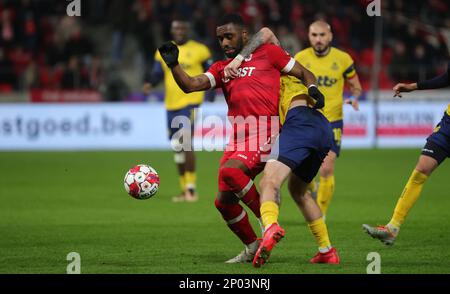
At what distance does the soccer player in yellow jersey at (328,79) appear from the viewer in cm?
1177

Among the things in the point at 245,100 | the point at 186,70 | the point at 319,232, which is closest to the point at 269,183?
the point at 319,232

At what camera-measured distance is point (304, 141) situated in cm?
838

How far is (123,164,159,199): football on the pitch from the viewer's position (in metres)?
9.99

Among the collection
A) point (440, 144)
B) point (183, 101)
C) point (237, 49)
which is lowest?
point (440, 144)

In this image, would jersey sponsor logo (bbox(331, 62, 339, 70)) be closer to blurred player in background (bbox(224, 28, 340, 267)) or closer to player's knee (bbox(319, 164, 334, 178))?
player's knee (bbox(319, 164, 334, 178))

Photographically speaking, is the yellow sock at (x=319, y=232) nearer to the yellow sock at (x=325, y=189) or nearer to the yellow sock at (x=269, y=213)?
the yellow sock at (x=269, y=213)

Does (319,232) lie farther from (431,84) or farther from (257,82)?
(431,84)

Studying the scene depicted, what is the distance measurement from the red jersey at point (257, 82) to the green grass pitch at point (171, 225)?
1.48 m

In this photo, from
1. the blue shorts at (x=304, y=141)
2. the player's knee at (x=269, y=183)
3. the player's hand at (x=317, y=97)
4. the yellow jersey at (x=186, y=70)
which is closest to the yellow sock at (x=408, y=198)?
the blue shorts at (x=304, y=141)

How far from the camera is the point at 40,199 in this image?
569 inches

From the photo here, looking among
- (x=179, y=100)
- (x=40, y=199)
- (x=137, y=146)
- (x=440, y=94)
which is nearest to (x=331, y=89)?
(x=179, y=100)

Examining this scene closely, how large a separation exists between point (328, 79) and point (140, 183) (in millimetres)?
3293

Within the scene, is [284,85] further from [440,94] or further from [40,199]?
[440,94]

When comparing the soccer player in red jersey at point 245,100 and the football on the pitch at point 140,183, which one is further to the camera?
the football on the pitch at point 140,183
